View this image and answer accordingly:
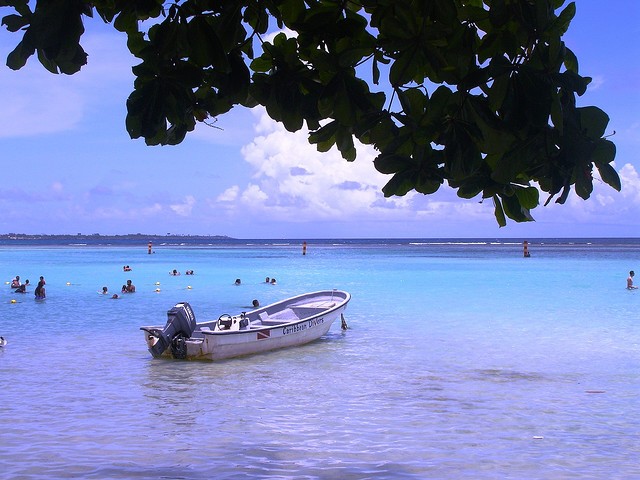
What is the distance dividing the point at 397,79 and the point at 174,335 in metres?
15.9

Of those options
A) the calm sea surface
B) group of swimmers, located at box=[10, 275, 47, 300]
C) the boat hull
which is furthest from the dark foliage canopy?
group of swimmers, located at box=[10, 275, 47, 300]

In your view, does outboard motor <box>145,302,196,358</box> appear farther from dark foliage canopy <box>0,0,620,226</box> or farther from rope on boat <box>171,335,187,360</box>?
dark foliage canopy <box>0,0,620,226</box>

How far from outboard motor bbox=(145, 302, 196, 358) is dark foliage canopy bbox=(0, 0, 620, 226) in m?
14.8

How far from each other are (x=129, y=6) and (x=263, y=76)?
0.73 metres

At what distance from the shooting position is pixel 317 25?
3.26m

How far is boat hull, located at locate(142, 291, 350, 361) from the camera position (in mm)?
18141

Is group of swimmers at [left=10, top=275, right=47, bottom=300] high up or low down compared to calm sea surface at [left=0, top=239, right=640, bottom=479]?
up

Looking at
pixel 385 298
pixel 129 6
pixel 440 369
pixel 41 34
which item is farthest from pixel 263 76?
pixel 385 298

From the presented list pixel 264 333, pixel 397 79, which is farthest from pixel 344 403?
pixel 397 79

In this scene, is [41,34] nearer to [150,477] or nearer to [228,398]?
[150,477]

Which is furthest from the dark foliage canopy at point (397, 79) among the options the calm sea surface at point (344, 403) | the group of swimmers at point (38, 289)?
the group of swimmers at point (38, 289)

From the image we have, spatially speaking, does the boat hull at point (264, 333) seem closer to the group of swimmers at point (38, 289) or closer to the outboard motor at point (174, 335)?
the outboard motor at point (174, 335)

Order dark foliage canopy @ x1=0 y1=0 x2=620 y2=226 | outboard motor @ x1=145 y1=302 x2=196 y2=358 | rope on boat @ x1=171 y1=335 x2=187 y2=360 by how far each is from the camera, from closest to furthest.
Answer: dark foliage canopy @ x1=0 y1=0 x2=620 y2=226
outboard motor @ x1=145 y1=302 x2=196 y2=358
rope on boat @ x1=171 y1=335 x2=187 y2=360

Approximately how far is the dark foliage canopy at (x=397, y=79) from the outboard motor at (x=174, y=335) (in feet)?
48.6
